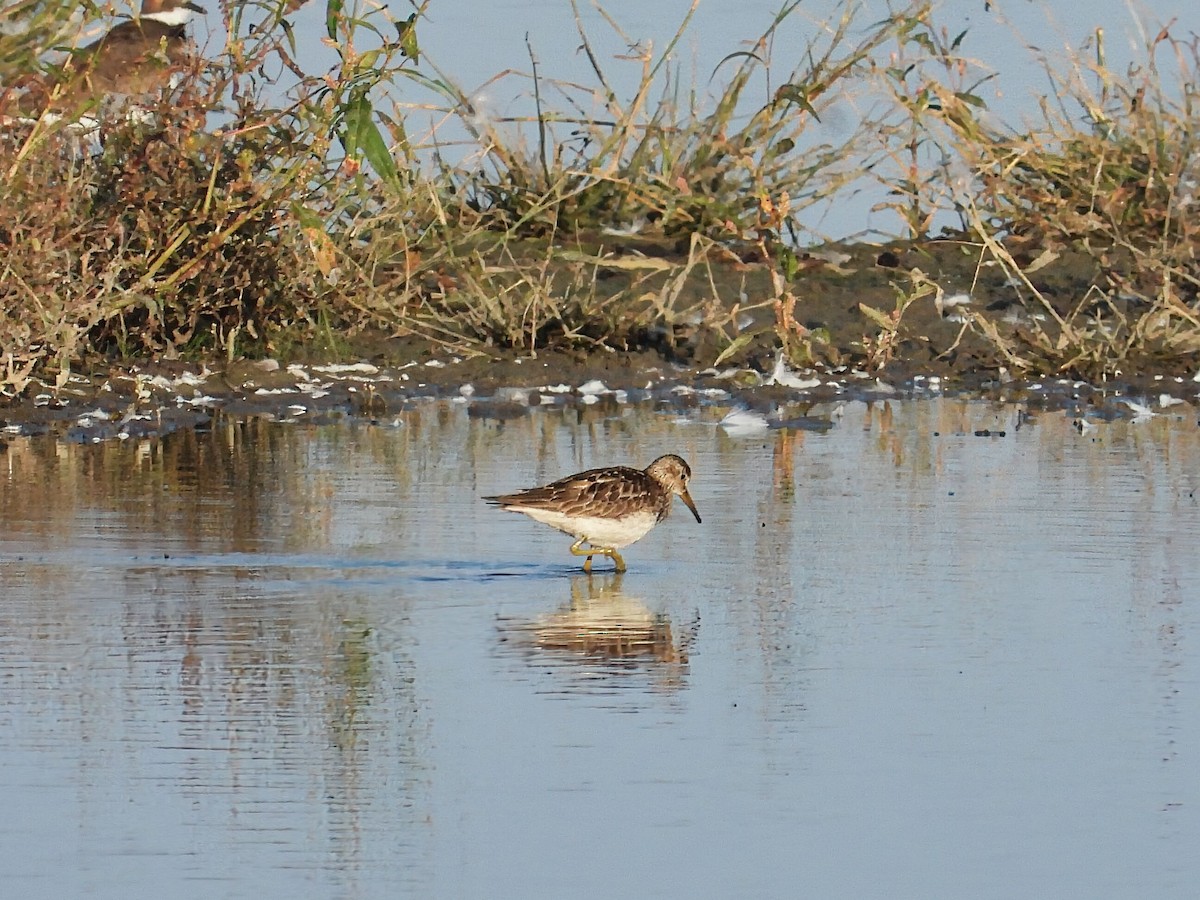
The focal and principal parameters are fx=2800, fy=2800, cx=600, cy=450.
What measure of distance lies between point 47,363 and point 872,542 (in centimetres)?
654

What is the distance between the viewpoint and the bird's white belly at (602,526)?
9.32 m

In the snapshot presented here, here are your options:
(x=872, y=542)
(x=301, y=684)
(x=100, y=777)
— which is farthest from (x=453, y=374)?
(x=100, y=777)

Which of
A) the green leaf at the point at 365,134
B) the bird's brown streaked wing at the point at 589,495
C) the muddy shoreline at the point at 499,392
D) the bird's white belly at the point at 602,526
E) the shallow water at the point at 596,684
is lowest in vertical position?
the shallow water at the point at 596,684

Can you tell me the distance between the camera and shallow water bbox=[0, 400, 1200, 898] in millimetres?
5414

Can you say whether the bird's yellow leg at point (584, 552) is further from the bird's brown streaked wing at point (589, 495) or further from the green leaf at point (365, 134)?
the green leaf at point (365, 134)

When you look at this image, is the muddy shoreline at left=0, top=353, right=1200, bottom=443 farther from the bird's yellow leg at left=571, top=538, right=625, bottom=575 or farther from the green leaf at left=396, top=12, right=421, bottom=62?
the bird's yellow leg at left=571, top=538, right=625, bottom=575

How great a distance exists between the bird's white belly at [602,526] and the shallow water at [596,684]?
143mm

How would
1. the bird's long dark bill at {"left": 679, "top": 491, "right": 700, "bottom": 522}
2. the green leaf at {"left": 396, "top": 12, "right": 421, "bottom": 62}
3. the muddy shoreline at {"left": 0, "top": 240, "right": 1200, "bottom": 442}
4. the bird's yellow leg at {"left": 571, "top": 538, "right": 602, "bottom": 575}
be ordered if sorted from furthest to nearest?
the muddy shoreline at {"left": 0, "top": 240, "right": 1200, "bottom": 442}, the green leaf at {"left": 396, "top": 12, "right": 421, "bottom": 62}, the bird's long dark bill at {"left": 679, "top": 491, "right": 700, "bottom": 522}, the bird's yellow leg at {"left": 571, "top": 538, "right": 602, "bottom": 575}

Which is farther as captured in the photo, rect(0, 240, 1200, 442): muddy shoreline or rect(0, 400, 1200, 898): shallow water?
rect(0, 240, 1200, 442): muddy shoreline

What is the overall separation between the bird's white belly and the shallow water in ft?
0.47

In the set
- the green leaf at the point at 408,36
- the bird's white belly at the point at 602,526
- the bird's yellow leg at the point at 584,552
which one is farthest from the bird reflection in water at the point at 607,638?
the green leaf at the point at 408,36

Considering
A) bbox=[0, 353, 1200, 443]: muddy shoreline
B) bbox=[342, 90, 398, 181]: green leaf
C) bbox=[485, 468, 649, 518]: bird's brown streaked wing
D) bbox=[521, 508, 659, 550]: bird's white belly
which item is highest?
bbox=[342, 90, 398, 181]: green leaf

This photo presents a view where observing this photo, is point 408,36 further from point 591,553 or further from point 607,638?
point 607,638

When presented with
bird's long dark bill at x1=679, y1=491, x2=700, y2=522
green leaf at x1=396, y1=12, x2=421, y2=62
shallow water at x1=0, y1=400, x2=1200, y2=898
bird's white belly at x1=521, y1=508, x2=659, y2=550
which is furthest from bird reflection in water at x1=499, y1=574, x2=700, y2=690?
green leaf at x1=396, y1=12, x2=421, y2=62
